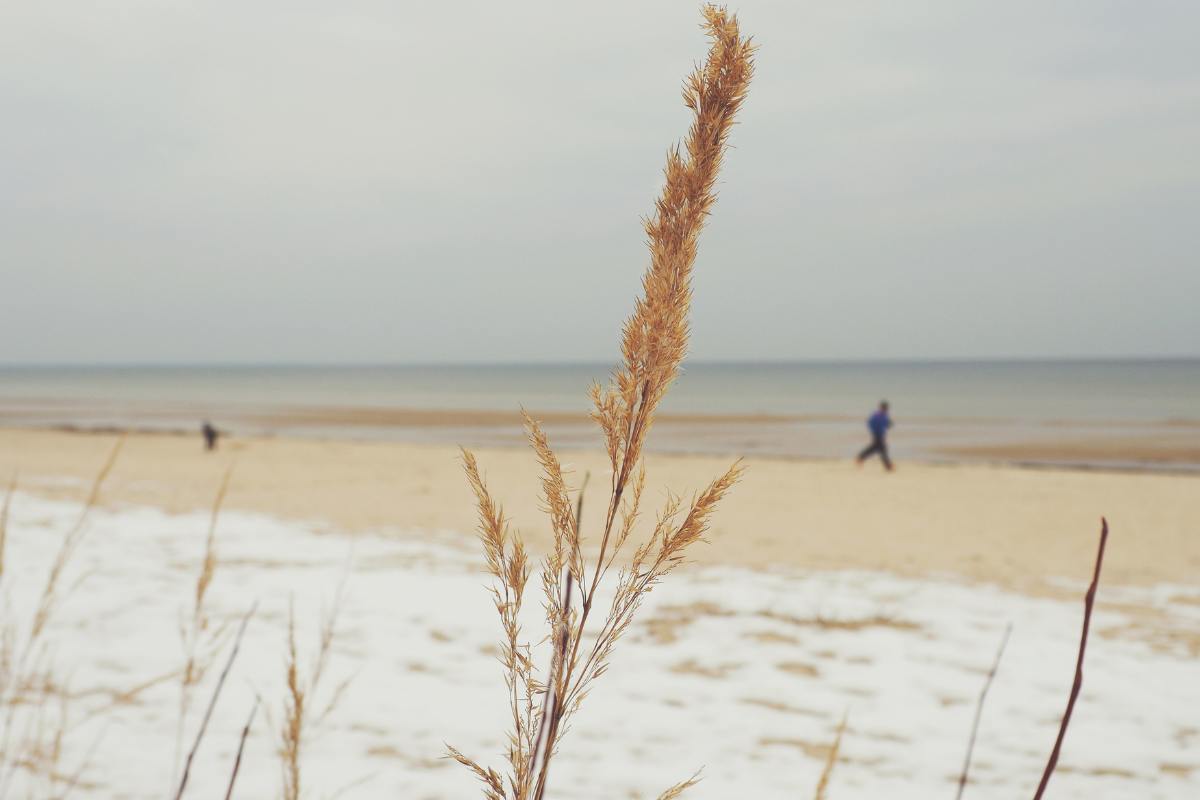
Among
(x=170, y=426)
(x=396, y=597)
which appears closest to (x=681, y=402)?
(x=170, y=426)

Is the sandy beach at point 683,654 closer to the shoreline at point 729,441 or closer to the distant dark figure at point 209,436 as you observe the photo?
the shoreline at point 729,441

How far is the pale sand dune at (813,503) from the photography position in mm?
10820

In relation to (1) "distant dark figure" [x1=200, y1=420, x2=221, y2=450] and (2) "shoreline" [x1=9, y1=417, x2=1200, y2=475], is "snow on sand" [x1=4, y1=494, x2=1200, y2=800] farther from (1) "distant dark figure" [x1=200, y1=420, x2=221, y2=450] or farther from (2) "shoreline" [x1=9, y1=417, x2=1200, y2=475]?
(1) "distant dark figure" [x1=200, y1=420, x2=221, y2=450]

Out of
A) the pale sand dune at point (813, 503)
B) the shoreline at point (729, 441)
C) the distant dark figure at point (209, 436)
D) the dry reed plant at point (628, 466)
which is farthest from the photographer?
the shoreline at point (729, 441)

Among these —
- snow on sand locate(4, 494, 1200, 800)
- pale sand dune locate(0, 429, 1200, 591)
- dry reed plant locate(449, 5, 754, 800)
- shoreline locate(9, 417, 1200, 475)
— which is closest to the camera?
dry reed plant locate(449, 5, 754, 800)

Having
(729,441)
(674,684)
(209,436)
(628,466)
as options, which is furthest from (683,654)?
(729,441)

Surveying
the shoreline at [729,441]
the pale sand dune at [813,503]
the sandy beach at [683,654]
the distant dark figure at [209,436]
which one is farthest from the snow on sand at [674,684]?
the distant dark figure at [209,436]

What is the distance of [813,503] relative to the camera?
1568 centimetres

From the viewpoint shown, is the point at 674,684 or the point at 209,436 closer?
the point at 674,684

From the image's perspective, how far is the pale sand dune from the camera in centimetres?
1082

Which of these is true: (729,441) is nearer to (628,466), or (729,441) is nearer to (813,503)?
(813,503)

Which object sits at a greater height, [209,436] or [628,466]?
[628,466]

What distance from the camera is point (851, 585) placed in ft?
28.1

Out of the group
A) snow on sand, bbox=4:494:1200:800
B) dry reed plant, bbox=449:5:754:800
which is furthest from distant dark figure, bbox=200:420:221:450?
dry reed plant, bbox=449:5:754:800
